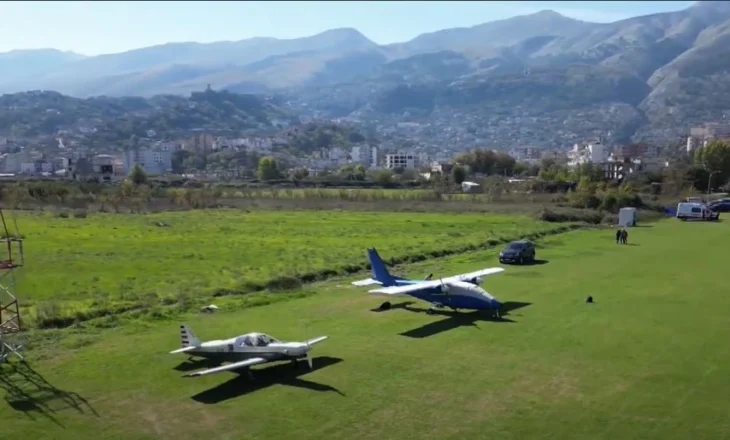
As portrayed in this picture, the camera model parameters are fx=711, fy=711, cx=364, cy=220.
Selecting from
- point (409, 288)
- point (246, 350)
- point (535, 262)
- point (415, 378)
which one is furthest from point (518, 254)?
point (246, 350)

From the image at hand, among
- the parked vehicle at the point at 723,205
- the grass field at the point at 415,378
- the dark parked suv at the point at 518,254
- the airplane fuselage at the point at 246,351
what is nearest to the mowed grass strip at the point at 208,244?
the dark parked suv at the point at 518,254

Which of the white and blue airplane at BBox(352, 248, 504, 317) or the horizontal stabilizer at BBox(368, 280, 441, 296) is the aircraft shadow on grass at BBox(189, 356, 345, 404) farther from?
the white and blue airplane at BBox(352, 248, 504, 317)

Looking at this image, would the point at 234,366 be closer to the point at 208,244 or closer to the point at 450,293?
the point at 450,293

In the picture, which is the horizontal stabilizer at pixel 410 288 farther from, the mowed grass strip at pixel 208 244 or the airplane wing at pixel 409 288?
the mowed grass strip at pixel 208 244

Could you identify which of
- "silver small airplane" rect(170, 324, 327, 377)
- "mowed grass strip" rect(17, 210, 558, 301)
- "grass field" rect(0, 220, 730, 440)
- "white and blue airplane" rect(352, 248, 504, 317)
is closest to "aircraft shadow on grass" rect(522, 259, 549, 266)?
"mowed grass strip" rect(17, 210, 558, 301)

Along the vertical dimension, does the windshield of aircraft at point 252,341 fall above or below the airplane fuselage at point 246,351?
above

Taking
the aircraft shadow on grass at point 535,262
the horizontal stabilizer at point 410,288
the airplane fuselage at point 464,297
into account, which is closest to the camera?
the airplane fuselage at point 464,297
